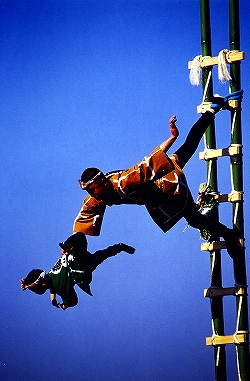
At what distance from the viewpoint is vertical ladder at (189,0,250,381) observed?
14.5 ft

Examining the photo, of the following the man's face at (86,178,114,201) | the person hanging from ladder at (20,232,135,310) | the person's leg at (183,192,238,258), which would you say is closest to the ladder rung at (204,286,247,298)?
the person's leg at (183,192,238,258)

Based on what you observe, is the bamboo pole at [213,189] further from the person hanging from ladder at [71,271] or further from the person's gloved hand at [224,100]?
the person hanging from ladder at [71,271]

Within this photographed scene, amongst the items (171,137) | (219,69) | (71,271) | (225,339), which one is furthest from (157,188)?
(225,339)

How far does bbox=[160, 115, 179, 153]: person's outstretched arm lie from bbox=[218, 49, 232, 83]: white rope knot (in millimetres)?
666

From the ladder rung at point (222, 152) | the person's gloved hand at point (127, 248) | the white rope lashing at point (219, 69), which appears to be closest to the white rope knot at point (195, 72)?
the white rope lashing at point (219, 69)

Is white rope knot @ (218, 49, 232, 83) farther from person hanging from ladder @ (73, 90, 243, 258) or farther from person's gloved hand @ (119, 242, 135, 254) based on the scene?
person's gloved hand @ (119, 242, 135, 254)

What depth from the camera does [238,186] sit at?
4480 mm

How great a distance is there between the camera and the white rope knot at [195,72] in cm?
447

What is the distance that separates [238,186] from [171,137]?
28.5 inches

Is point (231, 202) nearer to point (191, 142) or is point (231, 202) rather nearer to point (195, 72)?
point (191, 142)

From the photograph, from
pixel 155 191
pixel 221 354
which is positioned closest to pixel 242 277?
pixel 221 354

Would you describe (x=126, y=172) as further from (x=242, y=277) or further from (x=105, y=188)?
(x=242, y=277)

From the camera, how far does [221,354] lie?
14.6ft

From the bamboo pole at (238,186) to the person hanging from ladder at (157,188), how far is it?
141 millimetres
